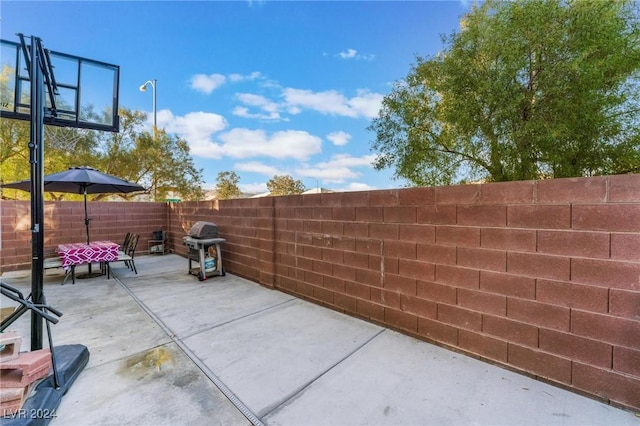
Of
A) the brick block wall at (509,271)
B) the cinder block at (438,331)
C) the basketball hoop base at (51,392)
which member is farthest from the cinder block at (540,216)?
the basketball hoop base at (51,392)

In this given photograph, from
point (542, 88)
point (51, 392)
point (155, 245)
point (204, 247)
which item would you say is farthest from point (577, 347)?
point (155, 245)

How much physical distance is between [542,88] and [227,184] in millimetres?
27113

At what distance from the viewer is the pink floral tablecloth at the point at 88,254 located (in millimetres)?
4891

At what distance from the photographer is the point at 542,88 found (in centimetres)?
727

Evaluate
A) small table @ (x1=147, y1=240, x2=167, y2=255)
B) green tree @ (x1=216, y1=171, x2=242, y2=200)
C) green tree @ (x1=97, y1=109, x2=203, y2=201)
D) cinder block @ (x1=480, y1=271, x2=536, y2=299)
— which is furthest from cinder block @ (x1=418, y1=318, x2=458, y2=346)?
green tree @ (x1=216, y1=171, x2=242, y2=200)

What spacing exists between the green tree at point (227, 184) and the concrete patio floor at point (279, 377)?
26763 millimetres

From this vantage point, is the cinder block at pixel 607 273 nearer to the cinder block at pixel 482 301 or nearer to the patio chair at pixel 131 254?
the cinder block at pixel 482 301

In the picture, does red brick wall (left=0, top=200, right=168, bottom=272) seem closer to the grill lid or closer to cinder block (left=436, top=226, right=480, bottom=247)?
the grill lid

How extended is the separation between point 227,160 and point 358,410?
2876 cm

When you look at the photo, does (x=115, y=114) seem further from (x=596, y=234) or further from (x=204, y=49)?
(x=204, y=49)

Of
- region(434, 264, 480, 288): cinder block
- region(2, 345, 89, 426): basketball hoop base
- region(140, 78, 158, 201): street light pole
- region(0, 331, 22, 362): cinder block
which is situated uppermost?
region(140, 78, 158, 201): street light pole

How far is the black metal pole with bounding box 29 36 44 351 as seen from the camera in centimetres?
210

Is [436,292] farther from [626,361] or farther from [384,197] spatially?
[626,361]

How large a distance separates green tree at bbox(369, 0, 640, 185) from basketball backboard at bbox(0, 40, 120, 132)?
817 cm
